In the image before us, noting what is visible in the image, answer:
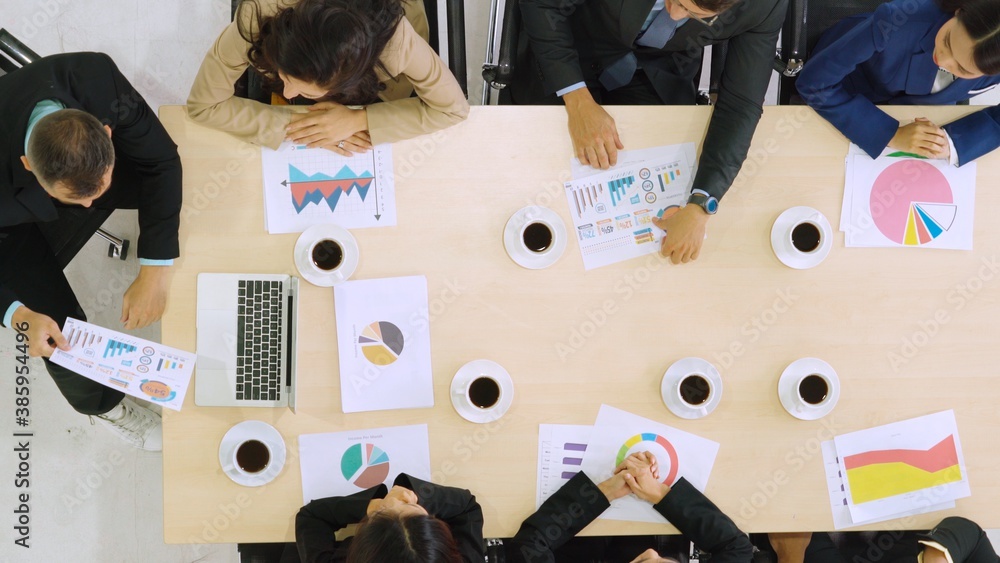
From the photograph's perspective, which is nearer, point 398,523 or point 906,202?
point 398,523

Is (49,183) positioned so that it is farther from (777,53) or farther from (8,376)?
(777,53)

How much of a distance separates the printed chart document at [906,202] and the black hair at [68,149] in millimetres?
1587

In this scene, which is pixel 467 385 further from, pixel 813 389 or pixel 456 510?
pixel 813 389

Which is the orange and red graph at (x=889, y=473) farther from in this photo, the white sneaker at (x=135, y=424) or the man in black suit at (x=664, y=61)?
the white sneaker at (x=135, y=424)

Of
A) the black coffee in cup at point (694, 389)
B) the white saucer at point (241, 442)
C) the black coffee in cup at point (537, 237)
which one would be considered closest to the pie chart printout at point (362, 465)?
the white saucer at point (241, 442)

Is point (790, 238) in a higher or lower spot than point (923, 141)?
lower

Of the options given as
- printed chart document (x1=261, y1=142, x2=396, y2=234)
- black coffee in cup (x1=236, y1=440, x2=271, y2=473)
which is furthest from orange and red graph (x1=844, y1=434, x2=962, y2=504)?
black coffee in cup (x1=236, y1=440, x2=271, y2=473)

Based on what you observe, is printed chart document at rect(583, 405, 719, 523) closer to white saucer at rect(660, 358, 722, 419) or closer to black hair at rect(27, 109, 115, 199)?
white saucer at rect(660, 358, 722, 419)

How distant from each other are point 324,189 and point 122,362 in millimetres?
546

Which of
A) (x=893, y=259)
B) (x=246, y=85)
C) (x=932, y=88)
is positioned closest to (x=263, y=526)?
(x=246, y=85)

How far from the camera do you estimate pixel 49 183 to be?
1.31 meters

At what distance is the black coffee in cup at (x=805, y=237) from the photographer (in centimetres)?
163

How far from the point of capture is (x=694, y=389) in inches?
62.4

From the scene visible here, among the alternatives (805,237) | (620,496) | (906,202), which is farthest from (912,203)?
(620,496)
